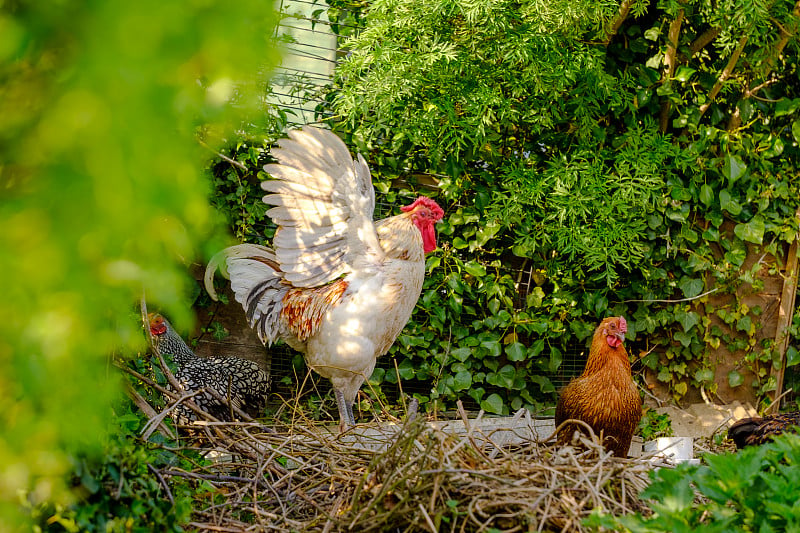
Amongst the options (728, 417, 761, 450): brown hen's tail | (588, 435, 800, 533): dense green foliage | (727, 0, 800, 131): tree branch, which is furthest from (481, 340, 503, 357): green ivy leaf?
(588, 435, 800, 533): dense green foliage

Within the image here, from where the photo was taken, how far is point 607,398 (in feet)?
9.06

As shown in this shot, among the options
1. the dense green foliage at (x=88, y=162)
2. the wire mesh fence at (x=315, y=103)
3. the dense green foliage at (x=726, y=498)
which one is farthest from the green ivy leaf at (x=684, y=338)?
the dense green foliage at (x=88, y=162)

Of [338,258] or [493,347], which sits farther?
[493,347]

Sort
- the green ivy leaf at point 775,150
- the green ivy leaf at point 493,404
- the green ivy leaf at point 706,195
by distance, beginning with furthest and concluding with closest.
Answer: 1. the green ivy leaf at point 775,150
2. the green ivy leaf at point 706,195
3. the green ivy leaf at point 493,404

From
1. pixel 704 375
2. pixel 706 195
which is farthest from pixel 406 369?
pixel 706 195

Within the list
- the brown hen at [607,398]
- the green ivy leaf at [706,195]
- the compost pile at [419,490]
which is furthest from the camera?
the green ivy leaf at [706,195]

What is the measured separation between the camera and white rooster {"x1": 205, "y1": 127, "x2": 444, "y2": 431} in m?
2.91

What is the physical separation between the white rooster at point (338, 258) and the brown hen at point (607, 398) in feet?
2.44

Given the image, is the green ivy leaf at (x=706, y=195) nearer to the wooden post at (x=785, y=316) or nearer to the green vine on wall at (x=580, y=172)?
the green vine on wall at (x=580, y=172)

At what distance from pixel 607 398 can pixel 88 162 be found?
2.45 metres

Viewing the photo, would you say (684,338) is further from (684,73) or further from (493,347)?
(684,73)

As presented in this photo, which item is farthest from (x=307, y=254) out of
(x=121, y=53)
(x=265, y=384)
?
(x=121, y=53)

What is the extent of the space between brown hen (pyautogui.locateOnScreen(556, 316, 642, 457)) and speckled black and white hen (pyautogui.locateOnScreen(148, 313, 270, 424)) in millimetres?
1392

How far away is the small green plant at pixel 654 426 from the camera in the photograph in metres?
3.77
